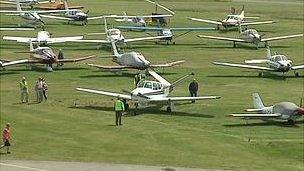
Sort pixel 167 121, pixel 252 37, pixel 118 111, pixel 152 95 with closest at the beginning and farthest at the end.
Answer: pixel 118 111, pixel 167 121, pixel 152 95, pixel 252 37

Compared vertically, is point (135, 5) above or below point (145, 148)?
above

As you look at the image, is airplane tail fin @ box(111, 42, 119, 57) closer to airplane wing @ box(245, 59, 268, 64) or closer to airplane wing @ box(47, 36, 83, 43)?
airplane wing @ box(47, 36, 83, 43)

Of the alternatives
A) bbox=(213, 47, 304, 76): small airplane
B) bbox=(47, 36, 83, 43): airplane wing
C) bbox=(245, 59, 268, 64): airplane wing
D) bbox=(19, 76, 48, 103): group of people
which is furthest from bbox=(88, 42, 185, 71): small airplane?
bbox=(19, 76, 48, 103): group of people

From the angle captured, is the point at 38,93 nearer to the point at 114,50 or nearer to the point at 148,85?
the point at 148,85

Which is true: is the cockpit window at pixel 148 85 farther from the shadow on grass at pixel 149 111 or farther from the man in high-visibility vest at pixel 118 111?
the man in high-visibility vest at pixel 118 111

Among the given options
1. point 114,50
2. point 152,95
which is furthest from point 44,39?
point 152,95

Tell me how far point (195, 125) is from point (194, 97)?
8.93ft

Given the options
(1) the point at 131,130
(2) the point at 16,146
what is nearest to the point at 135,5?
(1) the point at 131,130

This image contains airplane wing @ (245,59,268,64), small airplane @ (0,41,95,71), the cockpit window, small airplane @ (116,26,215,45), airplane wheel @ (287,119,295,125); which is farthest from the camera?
small airplane @ (116,26,215,45)

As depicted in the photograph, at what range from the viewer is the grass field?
17.0m

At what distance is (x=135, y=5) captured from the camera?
19406mm

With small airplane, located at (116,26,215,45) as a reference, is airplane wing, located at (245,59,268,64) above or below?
below

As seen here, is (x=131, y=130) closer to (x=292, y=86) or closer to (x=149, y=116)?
(x=149, y=116)

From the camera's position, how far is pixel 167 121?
69.6ft
